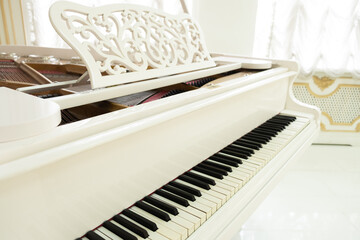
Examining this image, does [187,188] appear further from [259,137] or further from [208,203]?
[259,137]

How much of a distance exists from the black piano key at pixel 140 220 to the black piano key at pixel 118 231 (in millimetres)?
66

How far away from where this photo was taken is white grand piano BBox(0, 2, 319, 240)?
72cm

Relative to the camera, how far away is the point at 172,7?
3439 millimetres

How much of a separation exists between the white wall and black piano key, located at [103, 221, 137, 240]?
10.1 ft

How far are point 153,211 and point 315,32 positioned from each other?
3.37m

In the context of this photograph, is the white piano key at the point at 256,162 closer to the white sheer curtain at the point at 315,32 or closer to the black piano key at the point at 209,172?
the black piano key at the point at 209,172

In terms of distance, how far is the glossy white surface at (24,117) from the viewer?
659 mm

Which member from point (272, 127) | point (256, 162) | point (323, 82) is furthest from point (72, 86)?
point (323, 82)

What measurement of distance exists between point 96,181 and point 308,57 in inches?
135

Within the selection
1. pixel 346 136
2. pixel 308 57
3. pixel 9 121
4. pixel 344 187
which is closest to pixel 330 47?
pixel 308 57

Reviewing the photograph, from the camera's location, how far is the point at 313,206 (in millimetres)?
2619

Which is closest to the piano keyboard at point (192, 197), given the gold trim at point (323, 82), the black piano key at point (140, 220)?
the black piano key at point (140, 220)

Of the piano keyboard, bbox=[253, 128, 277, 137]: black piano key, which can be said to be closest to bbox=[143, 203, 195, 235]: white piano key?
the piano keyboard

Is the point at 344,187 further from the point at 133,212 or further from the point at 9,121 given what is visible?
the point at 9,121
